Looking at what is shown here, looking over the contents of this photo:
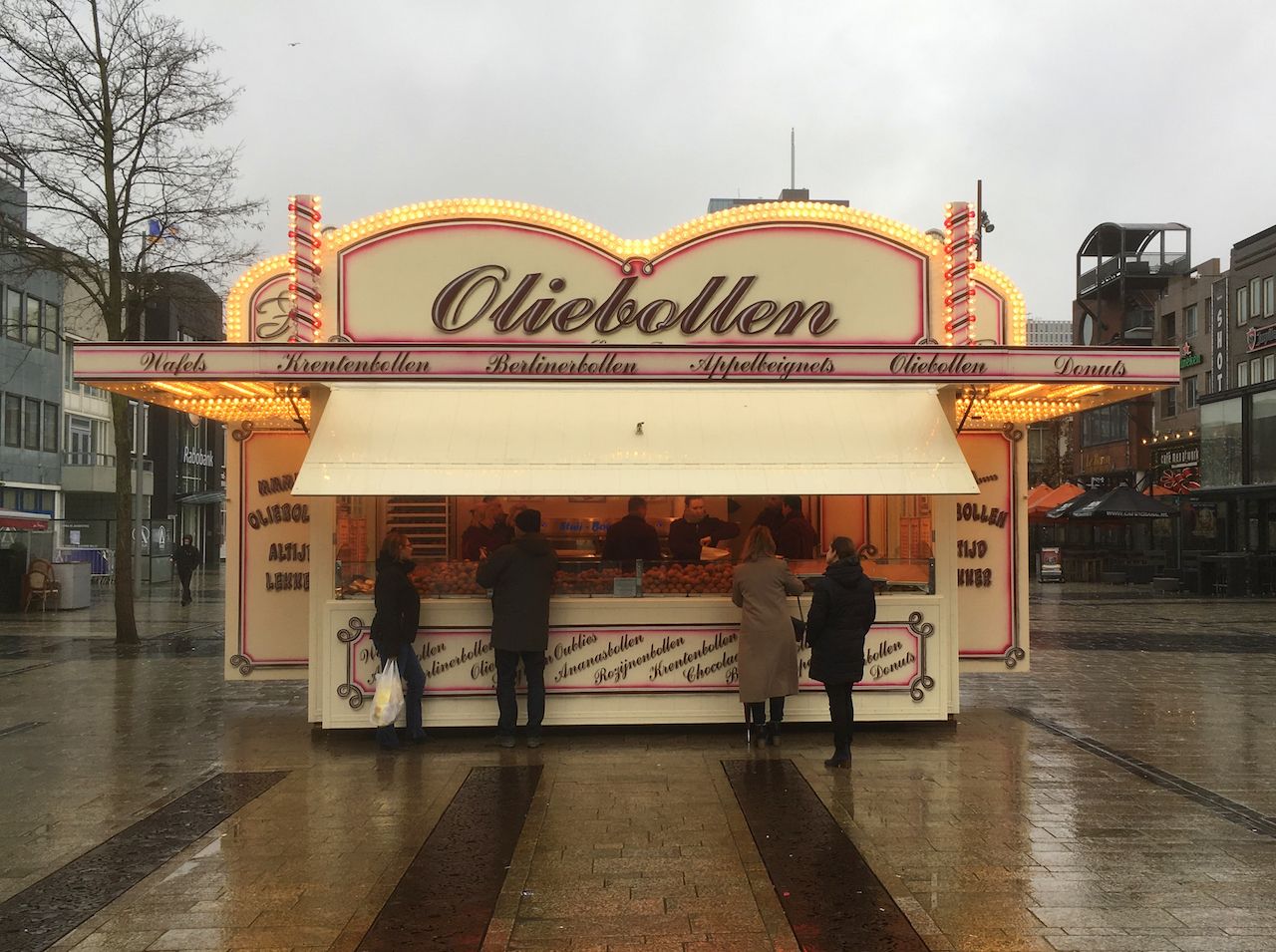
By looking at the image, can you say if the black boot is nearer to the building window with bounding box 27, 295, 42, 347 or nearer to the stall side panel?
the stall side panel

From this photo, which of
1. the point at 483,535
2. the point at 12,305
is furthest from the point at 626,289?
the point at 12,305

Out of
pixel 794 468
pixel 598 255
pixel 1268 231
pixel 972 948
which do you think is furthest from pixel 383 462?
pixel 1268 231

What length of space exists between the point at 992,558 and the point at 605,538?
3.83m

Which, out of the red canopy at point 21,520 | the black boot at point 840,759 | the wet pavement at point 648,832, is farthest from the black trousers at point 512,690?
the red canopy at point 21,520

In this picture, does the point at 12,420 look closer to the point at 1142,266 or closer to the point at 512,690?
the point at 512,690

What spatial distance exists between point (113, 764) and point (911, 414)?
6.99 meters

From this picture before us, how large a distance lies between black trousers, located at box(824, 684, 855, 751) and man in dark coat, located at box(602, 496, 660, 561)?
2288 millimetres

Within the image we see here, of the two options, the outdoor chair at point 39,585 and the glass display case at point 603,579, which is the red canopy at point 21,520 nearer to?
the outdoor chair at point 39,585

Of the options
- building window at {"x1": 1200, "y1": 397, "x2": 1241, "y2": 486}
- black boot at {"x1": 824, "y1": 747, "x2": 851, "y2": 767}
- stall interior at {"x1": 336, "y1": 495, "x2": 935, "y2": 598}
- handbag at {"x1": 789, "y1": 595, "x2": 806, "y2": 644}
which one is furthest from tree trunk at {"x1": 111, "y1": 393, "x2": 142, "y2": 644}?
building window at {"x1": 1200, "y1": 397, "x2": 1241, "y2": 486}

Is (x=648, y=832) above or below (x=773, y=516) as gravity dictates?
below

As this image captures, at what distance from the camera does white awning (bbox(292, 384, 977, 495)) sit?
9070mm

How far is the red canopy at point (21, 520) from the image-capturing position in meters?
22.2

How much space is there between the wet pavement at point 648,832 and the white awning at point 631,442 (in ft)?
6.99

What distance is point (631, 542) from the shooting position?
10102 mm
